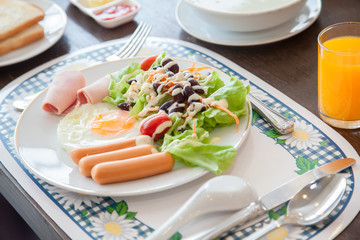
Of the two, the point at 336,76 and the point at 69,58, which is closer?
the point at 336,76

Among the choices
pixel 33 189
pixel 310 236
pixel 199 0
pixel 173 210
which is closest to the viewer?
pixel 310 236

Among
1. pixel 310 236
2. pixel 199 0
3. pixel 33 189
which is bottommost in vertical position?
pixel 33 189

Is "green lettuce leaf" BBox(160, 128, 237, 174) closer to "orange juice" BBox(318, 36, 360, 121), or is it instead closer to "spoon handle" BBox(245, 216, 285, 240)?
"spoon handle" BBox(245, 216, 285, 240)

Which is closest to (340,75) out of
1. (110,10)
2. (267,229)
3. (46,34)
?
(267,229)

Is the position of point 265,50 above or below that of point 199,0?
below

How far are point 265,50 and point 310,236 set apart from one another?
967mm

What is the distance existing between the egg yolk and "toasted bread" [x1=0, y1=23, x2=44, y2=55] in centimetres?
76

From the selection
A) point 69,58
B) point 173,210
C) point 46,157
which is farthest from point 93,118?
point 69,58

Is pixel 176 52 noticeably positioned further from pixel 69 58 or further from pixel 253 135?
pixel 253 135

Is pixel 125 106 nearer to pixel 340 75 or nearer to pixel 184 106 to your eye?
pixel 184 106

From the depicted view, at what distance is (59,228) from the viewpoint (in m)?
1.27

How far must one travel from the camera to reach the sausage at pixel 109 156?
1.31 m

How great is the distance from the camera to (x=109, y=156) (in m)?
1.33

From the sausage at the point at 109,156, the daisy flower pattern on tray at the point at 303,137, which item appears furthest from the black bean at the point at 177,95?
the daisy flower pattern on tray at the point at 303,137
